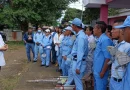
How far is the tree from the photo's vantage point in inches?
858

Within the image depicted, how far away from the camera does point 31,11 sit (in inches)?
866

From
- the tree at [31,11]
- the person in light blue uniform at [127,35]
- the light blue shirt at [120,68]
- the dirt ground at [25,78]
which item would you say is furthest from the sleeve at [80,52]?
the tree at [31,11]

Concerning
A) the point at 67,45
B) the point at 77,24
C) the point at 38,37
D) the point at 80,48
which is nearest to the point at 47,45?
the point at 38,37

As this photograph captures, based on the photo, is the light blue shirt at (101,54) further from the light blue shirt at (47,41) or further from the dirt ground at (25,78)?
the light blue shirt at (47,41)

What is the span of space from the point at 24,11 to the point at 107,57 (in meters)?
18.4

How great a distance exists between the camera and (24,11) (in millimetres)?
21672

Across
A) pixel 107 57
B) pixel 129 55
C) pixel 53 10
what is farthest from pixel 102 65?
pixel 53 10

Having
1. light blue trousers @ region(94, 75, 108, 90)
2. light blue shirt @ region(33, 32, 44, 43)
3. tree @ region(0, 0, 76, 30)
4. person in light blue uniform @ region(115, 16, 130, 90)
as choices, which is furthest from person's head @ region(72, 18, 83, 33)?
tree @ region(0, 0, 76, 30)

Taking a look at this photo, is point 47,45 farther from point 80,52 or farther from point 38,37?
point 80,52

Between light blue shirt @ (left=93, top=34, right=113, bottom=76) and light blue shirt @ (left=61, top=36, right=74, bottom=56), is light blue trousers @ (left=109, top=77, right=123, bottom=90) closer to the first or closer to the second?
light blue shirt @ (left=93, top=34, right=113, bottom=76)

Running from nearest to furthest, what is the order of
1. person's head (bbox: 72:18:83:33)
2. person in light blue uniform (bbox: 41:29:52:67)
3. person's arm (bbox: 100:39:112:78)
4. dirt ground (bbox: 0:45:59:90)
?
person's arm (bbox: 100:39:112:78) < person's head (bbox: 72:18:83:33) < dirt ground (bbox: 0:45:59:90) < person in light blue uniform (bbox: 41:29:52:67)

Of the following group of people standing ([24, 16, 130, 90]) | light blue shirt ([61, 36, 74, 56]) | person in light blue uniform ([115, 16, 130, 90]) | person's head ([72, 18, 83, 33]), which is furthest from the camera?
light blue shirt ([61, 36, 74, 56])

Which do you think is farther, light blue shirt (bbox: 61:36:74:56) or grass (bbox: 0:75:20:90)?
light blue shirt (bbox: 61:36:74:56)

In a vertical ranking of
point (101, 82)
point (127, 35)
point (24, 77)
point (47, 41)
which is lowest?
point (24, 77)
